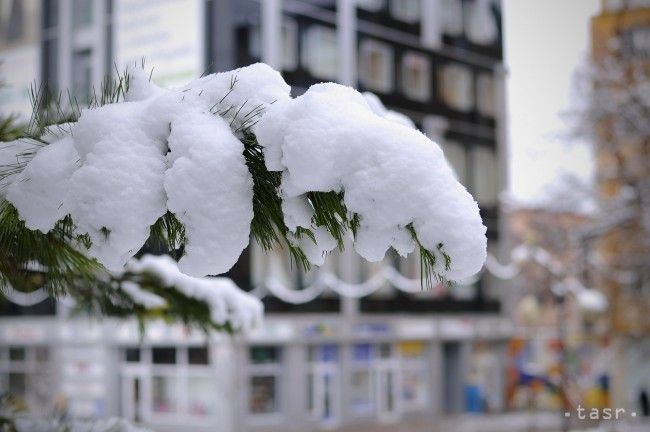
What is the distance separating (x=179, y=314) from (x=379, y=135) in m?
2.23

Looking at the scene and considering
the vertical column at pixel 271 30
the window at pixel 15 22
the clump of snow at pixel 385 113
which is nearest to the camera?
the clump of snow at pixel 385 113

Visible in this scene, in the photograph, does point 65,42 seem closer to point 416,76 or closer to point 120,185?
point 416,76

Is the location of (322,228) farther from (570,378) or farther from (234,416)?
(234,416)

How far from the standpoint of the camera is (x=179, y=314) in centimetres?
381

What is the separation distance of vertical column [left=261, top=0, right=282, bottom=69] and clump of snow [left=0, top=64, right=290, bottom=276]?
25.4 meters

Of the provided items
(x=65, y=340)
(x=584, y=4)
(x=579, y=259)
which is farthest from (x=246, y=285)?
(x=584, y=4)

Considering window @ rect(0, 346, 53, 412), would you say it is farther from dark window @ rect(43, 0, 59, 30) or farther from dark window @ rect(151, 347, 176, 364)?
dark window @ rect(43, 0, 59, 30)

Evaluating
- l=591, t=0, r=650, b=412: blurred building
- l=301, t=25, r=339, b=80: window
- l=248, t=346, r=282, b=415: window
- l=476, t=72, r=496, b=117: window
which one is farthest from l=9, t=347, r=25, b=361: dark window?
l=591, t=0, r=650, b=412: blurred building

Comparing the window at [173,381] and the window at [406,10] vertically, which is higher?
the window at [406,10]

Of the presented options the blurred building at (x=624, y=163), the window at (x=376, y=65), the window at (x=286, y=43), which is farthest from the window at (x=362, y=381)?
the window at (x=286, y=43)

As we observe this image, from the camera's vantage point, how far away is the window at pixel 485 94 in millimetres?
35375

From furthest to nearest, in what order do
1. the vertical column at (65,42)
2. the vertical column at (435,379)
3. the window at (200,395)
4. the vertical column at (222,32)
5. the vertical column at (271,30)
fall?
the vertical column at (435,379) → the vertical column at (65,42) → the window at (200,395) → the vertical column at (271,30) → the vertical column at (222,32)

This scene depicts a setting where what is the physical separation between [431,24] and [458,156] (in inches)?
171

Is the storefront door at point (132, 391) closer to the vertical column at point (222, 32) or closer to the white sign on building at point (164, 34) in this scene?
the white sign on building at point (164, 34)
